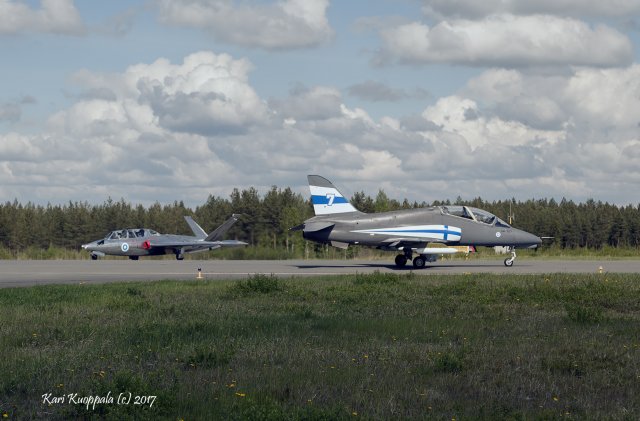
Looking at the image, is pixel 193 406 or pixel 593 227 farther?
pixel 593 227

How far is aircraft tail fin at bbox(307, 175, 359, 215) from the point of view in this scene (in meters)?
32.5

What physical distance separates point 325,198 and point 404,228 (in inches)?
144

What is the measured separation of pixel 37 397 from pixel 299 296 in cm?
1064

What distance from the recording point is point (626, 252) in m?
51.3

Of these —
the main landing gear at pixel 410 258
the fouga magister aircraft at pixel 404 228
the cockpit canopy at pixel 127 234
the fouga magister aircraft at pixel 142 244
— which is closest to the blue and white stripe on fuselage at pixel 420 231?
the fouga magister aircraft at pixel 404 228

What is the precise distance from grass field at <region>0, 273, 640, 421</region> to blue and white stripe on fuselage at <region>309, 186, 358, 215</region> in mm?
14396

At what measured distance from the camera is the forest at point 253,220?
94188mm

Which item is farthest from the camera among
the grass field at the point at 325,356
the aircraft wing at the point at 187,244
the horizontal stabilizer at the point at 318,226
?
the aircraft wing at the point at 187,244

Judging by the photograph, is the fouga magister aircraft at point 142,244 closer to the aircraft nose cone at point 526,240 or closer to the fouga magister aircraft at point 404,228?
the fouga magister aircraft at point 404,228

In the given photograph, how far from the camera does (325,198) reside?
107 ft

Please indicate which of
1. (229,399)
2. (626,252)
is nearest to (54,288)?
(229,399)

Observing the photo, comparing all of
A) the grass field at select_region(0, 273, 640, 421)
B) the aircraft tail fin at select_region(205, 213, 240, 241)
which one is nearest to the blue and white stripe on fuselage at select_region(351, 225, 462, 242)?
the grass field at select_region(0, 273, 640, 421)

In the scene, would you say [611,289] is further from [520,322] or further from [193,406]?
[193,406]

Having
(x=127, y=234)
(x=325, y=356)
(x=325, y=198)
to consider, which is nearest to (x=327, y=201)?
(x=325, y=198)
